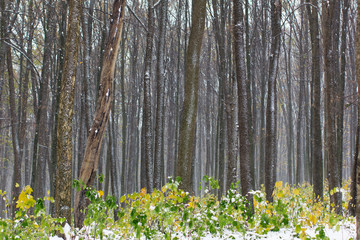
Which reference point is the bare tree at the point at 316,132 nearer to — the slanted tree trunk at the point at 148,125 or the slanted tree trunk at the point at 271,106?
the slanted tree trunk at the point at 271,106

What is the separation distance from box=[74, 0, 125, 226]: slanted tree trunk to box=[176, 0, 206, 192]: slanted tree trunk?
1.37m

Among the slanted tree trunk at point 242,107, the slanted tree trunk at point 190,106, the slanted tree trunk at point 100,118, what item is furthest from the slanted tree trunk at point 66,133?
the slanted tree trunk at point 242,107

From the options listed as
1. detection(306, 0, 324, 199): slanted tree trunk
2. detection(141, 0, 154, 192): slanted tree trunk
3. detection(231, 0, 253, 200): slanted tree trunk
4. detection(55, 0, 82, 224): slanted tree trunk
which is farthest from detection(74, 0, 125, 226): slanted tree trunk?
detection(306, 0, 324, 199): slanted tree trunk

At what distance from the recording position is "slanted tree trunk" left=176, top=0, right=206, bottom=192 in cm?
557

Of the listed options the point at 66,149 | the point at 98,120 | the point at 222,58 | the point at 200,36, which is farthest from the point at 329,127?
the point at 66,149

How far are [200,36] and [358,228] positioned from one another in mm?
3978

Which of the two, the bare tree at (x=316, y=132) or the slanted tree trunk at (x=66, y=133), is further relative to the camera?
the bare tree at (x=316, y=132)

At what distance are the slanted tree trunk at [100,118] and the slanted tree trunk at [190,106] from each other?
1.37 m

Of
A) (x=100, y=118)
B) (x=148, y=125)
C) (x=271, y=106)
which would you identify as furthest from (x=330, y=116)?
(x=100, y=118)

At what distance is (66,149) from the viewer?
173 inches

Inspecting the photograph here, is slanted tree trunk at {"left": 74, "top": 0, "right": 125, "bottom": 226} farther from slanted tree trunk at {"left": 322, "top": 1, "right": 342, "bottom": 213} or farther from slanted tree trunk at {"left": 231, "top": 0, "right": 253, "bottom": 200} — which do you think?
slanted tree trunk at {"left": 322, "top": 1, "right": 342, "bottom": 213}

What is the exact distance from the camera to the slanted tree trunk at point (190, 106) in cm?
557

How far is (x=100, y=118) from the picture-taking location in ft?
16.0

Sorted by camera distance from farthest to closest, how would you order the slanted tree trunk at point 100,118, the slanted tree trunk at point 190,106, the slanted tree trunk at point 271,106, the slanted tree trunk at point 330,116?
1. the slanted tree trunk at point 271,106
2. the slanted tree trunk at point 330,116
3. the slanted tree trunk at point 190,106
4. the slanted tree trunk at point 100,118
